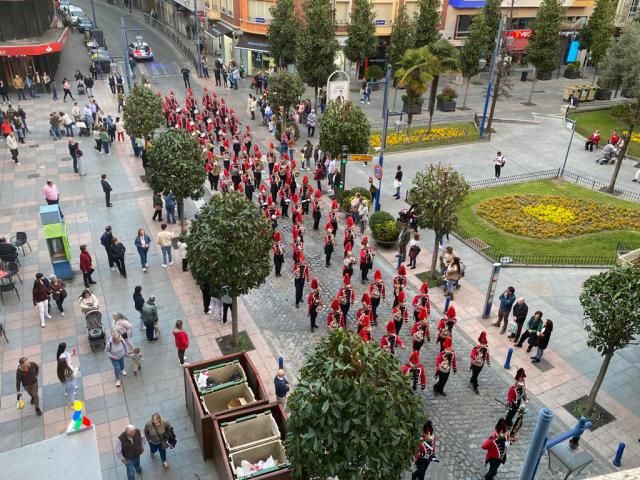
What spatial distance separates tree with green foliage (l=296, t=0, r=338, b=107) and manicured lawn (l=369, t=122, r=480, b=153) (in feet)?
17.1

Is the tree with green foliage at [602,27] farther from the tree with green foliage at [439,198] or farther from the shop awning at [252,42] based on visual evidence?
the tree with green foliage at [439,198]

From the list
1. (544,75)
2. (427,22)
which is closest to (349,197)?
(427,22)

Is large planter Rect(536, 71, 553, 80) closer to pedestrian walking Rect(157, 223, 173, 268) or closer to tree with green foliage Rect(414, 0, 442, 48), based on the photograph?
tree with green foliage Rect(414, 0, 442, 48)

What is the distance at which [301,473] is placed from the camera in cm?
921

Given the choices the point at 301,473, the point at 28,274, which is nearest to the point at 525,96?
the point at 28,274

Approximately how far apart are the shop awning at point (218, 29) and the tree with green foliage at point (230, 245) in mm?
36258

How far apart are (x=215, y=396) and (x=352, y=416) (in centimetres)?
480

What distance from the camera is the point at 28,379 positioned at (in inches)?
490

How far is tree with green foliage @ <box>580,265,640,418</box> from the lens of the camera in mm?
11719

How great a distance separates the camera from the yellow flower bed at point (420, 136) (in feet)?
104

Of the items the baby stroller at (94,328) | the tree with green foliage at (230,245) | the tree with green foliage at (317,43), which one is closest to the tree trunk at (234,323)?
the tree with green foliage at (230,245)

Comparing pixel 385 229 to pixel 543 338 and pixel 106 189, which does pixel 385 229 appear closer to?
pixel 543 338


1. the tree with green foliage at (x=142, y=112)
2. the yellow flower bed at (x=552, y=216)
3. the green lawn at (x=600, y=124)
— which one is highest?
the tree with green foliage at (x=142, y=112)

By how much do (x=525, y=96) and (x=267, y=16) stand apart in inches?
815
